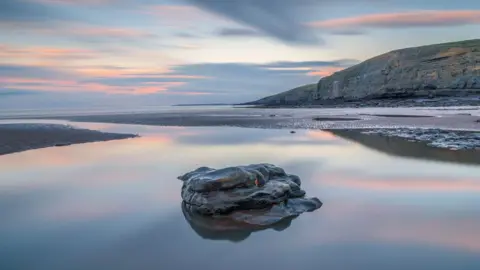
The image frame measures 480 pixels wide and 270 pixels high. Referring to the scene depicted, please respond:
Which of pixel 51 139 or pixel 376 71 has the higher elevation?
pixel 376 71

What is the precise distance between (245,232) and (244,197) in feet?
3.82

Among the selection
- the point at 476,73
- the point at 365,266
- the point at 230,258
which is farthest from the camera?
the point at 476,73

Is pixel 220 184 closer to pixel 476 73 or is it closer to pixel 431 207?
pixel 431 207

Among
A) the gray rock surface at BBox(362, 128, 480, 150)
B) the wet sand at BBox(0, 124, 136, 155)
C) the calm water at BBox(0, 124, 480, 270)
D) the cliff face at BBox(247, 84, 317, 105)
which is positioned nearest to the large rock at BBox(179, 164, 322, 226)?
the calm water at BBox(0, 124, 480, 270)

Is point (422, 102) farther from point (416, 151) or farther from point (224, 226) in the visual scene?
point (224, 226)

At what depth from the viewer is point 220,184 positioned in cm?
859

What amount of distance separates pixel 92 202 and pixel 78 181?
3182mm

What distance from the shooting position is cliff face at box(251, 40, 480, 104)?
106 metres

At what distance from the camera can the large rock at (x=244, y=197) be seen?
8188 mm

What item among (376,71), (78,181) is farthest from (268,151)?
(376,71)

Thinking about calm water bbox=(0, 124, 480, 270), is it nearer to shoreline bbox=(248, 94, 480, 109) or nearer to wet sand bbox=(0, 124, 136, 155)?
wet sand bbox=(0, 124, 136, 155)

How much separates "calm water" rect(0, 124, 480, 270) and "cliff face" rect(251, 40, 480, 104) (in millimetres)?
97346

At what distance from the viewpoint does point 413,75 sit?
400 ft

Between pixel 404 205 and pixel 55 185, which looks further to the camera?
pixel 55 185
